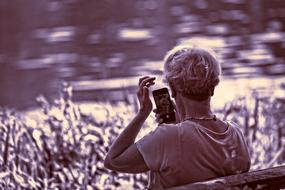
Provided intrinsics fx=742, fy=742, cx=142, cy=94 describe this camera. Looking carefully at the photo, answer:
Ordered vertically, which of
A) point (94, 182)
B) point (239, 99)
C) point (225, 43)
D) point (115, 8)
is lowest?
point (94, 182)

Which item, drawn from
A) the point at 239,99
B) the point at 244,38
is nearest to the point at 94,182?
the point at 239,99

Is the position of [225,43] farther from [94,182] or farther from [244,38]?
[94,182]

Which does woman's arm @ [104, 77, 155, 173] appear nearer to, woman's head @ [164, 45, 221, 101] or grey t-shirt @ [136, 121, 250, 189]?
grey t-shirt @ [136, 121, 250, 189]

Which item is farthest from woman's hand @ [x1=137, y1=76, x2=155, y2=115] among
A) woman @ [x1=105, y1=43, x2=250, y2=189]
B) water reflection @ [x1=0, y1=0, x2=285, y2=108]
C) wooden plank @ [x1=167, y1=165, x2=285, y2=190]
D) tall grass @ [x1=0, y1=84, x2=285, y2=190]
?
water reflection @ [x1=0, y1=0, x2=285, y2=108]

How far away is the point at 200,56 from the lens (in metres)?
1.43

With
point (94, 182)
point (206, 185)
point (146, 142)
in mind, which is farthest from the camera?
point (94, 182)

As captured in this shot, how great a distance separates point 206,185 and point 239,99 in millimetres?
5258

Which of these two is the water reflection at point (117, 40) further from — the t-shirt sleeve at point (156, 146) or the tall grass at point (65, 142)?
the t-shirt sleeve at point (156, 146)

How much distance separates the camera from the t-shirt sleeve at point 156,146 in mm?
1372

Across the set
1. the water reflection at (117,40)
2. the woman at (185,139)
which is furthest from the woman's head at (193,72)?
the water reflection at (117,40)

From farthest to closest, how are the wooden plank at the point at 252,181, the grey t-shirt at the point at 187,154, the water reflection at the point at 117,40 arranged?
the water reflection at the point at 117,40
the grey t-shirt at the point at 187,154
the wooden plank at the point at 252,181

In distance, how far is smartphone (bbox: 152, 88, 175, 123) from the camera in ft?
4.80

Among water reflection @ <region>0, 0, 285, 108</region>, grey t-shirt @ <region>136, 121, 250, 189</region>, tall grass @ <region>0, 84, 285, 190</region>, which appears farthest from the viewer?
water reflection @ <region>0, 0, 285, 108</region>

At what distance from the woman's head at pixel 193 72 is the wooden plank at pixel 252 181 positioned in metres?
0.19
